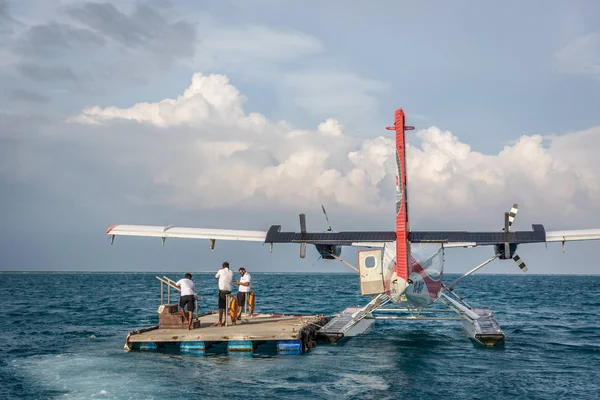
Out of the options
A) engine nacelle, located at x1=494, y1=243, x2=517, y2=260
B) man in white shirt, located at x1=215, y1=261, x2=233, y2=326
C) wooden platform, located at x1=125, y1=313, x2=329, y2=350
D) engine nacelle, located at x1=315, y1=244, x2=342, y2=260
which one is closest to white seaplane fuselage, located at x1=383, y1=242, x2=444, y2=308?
engine nacelle, located at x1=494, y1=243, x2=517, y2=260

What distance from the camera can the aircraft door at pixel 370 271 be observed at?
22.0 meters

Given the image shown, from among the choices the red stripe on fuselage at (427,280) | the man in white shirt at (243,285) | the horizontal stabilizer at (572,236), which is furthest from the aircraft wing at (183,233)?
the horizontal stabilizer at (572,236)

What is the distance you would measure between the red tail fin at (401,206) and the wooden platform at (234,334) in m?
3.92

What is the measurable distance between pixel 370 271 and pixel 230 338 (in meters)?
6.38

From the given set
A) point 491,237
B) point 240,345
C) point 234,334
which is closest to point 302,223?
point 234,334

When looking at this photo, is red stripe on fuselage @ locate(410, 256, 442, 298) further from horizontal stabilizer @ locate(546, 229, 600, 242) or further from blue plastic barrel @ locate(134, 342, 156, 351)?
blue plastic barrel @ locate(134, 342, 156, 351)

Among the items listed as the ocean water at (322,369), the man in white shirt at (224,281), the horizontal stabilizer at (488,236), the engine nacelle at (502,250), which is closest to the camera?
the ocean water at (322,369)

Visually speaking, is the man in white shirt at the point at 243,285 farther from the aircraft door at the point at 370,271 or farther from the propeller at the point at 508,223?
the propeller at the point at 508,223

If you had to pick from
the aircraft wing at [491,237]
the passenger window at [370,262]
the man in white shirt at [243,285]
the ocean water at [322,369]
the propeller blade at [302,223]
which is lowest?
the ocean water at [322,369]

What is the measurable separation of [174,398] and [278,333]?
607 cm

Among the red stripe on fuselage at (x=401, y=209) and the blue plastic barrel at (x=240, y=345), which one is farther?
the blue plastic barrel at (x=240, y=345)

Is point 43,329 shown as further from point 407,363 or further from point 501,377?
point 501,377

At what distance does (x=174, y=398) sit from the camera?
13.1 meters

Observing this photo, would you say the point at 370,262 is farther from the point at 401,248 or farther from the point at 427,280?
the point at 401,248
